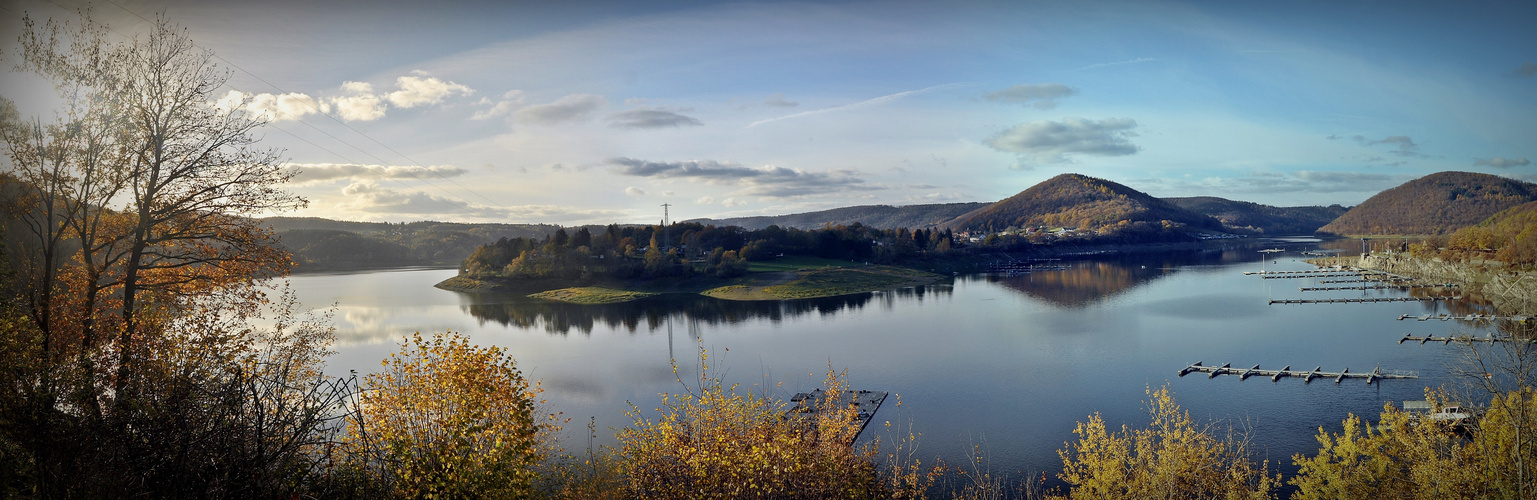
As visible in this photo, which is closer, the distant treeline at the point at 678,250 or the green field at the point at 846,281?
the green field at the point at 846,281

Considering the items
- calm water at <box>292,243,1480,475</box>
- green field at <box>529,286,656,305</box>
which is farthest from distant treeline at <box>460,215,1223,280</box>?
calm water at <box>292,243,1480,475</box>

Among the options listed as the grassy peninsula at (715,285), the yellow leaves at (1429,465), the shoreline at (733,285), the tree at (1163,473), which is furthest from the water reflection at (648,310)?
the yellow leaves at (1429,465)

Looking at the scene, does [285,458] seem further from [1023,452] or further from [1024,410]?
[1024,410]

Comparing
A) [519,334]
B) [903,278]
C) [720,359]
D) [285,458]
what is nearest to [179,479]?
[285,458]

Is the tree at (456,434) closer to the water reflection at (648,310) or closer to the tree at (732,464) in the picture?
the tree at (732,464)

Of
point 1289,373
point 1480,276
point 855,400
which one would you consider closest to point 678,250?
point 855,400

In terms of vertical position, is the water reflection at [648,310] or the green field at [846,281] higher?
the green field at [846,281]

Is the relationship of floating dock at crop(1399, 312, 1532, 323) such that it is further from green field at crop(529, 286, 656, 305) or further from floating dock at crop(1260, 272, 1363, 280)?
green field at crop(529, 286, 656, 305)
